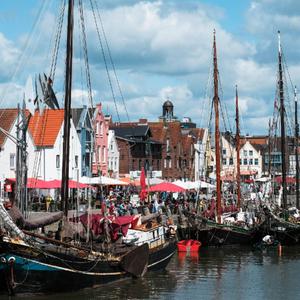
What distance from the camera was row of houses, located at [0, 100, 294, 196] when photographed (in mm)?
65375

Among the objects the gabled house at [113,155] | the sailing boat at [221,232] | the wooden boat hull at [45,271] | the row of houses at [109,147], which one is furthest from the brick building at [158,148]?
the wooden boat hull at [45,271]

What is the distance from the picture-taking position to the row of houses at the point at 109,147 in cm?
6538

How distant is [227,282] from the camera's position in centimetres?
3356

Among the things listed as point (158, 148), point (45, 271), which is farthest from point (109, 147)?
point (45, 271)

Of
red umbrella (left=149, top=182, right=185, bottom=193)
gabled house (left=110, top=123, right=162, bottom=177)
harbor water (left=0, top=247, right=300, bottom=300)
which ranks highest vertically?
gabled house (left=110, top=123, right=162, bottom=177)

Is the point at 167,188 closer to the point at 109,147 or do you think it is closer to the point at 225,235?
the point at 225,235

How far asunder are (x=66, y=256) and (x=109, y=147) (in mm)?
63027

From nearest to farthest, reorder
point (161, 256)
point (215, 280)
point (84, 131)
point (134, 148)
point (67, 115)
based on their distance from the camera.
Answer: point (67, 115)
point (215, 280)
point (161, 256)
point (84, 131)
point (134, 148)

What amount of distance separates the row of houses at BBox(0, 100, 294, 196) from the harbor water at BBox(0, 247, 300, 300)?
14.3m

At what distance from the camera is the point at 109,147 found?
293 feet

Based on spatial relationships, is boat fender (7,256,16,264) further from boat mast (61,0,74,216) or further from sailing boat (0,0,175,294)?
boat mast (61,0,74,216)

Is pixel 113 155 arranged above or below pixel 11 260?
above

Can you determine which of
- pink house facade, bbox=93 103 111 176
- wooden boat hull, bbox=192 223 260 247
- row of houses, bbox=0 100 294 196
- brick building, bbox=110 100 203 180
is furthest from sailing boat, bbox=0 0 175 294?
brick building, bbox=110 100 203 180

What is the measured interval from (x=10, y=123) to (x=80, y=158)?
13047 mm
